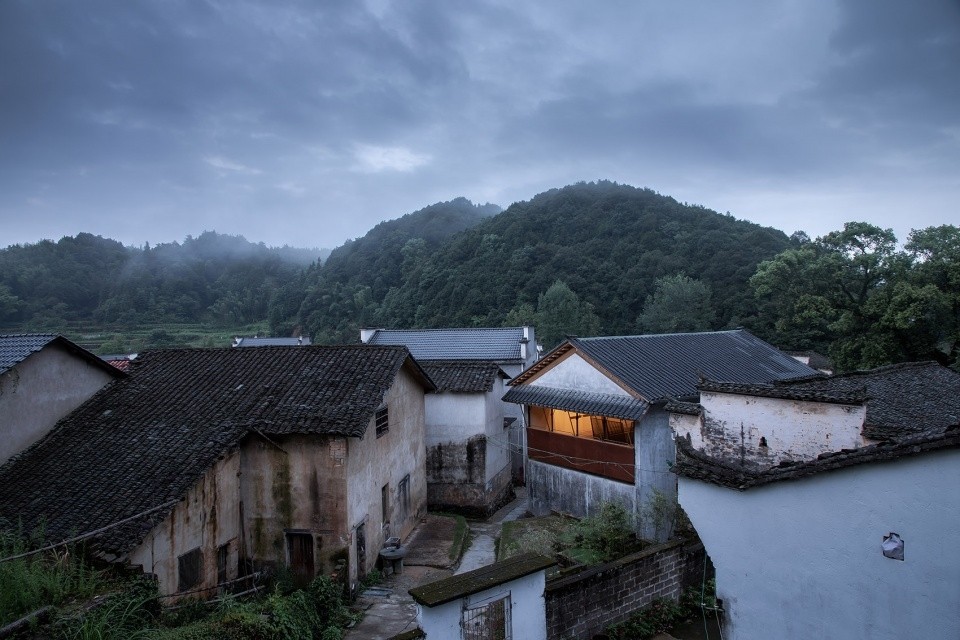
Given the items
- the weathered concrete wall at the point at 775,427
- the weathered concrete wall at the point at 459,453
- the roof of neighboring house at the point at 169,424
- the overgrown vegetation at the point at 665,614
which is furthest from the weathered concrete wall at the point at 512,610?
the weathered concrete wall at the point at 459,453

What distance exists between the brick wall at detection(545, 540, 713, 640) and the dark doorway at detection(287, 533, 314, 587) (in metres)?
5.91

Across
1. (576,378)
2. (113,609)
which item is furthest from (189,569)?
(576,378)

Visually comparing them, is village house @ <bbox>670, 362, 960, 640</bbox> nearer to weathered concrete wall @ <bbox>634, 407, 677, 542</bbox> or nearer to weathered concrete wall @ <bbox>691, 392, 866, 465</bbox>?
weathered concrete wall @ <bbox>691, 392, 866, 465</bbox>

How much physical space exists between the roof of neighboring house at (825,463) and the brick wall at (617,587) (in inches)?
105

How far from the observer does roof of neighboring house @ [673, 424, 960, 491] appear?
18.0 feet

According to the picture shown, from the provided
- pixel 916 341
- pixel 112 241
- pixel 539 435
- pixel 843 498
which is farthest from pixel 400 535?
pixel 112 241

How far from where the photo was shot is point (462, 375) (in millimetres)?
19891

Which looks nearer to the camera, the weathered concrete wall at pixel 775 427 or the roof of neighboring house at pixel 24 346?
the weathered concrete wall at pixel 775 427

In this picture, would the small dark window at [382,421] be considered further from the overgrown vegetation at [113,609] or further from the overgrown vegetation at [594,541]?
the overgrown vegetation at [113,609]

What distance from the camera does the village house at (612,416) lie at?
1522 cm

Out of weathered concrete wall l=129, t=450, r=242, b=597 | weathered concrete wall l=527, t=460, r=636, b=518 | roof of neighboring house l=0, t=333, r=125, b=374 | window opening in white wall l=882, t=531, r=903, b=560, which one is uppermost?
roof of neighboring house l=0, t=333, r=125, b=374

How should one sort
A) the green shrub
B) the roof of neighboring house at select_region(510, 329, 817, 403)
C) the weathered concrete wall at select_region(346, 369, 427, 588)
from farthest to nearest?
1. the roof of neighboring house at select_region(510, 329, 817, 403)
2. the weathered concrete wall at select_region(346, 369, 427, 588)
3. the green shrub

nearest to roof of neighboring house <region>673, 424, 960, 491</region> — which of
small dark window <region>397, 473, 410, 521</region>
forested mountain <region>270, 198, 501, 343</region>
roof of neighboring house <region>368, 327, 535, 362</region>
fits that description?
small dark window <region>397, 473, 410, 521</region>

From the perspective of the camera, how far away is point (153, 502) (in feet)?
33.3
